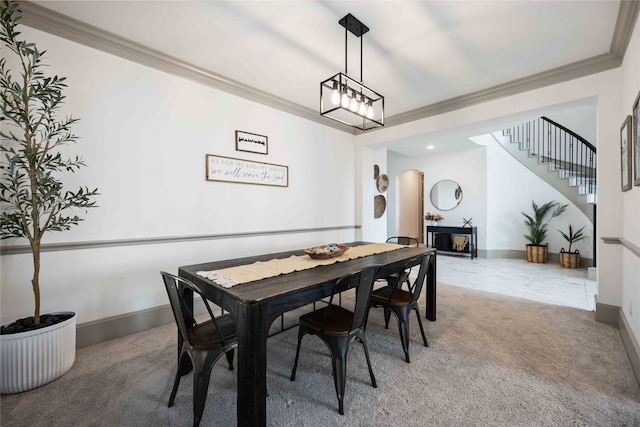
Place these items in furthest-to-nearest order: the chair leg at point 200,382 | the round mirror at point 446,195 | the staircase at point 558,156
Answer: the round mirror at point 446,195
the staircase at point 558,156
the chair leg at point 200,382

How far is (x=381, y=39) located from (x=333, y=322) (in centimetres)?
245

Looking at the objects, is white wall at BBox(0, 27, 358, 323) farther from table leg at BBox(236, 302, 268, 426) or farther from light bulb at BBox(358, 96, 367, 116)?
table leg at BBox(236, 302, 268, 426)

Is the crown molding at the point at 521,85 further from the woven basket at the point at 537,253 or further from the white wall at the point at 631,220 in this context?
the woven basket at the point at 537,253

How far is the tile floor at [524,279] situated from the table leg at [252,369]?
3.71 meters

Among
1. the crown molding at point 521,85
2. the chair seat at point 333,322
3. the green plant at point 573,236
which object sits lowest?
the chair seat at point 333,322

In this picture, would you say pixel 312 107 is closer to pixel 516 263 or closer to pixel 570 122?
pixel 516 263

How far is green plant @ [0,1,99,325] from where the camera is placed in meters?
1.75

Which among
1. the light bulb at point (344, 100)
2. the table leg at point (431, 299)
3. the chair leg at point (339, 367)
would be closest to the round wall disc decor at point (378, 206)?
the table leg at point (431, 299)

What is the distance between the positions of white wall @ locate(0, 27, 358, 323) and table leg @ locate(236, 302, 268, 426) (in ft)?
6.20

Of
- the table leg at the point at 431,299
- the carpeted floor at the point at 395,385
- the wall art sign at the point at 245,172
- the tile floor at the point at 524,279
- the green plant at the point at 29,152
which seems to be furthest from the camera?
the tile floor at the point at 524,279

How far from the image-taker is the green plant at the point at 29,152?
5.73 ft

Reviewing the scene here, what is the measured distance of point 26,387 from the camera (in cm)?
171

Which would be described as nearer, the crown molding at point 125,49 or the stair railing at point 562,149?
the crown molding at point 125,49

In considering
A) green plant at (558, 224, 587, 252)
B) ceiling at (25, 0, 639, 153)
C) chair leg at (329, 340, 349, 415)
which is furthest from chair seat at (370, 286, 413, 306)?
green plant at (558, 224, 587, 252)
